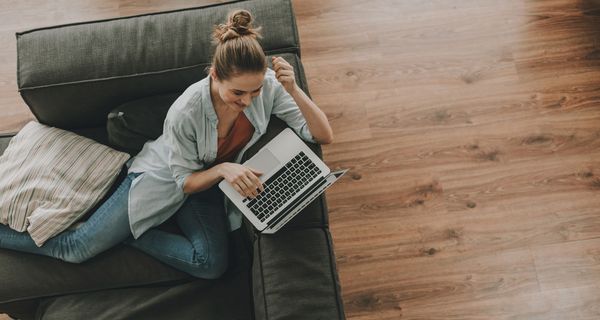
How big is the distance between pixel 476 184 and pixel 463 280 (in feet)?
1.32

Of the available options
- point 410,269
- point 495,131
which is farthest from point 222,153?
point 495,131

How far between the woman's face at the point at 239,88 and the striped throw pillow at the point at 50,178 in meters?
0.52

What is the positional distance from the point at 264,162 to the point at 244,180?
0.09 meters

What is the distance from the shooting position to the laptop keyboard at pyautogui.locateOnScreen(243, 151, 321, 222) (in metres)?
1.55

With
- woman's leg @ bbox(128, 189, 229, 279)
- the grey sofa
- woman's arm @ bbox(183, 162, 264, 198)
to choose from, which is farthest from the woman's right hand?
woman's leg @ bbox(128, 189, 229, 279)

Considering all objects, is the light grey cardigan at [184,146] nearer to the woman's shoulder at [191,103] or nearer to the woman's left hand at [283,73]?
the woman's shoulder at [191,103]

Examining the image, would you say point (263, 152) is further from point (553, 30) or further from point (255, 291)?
point (553, 30)

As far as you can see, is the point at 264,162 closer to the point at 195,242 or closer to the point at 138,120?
the point at 195,242

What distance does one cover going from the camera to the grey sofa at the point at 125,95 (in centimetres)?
164

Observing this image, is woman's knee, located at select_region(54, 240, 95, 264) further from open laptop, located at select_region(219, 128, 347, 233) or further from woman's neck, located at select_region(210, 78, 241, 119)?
woman's neck, located at select_region(210, 78, 241, 119)

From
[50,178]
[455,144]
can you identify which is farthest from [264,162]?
[455,144]

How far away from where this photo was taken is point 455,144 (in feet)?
7.34

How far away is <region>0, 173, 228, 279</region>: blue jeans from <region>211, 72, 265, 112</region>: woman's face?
44 cm

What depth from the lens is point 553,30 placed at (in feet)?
7.99
